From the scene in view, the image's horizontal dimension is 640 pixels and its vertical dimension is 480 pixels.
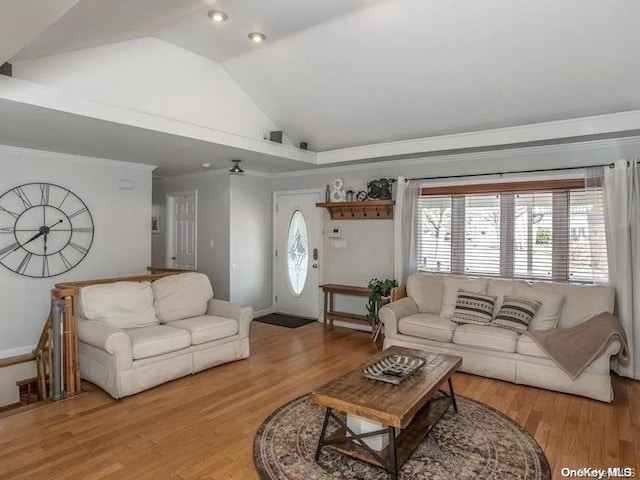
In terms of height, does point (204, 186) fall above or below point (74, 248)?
above

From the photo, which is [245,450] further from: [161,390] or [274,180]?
[274,180]

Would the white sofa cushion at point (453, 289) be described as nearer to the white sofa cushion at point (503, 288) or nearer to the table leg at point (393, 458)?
the white sofa cushion at point (503, 288)

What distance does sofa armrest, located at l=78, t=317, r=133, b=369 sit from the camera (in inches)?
136

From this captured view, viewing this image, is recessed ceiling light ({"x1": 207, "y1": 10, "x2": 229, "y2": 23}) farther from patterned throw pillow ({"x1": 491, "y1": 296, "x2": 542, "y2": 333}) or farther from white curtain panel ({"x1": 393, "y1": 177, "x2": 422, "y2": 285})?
patterned throw pillow ({"x1": 491, "y1": 296, "x2": 542, "y2": 333})

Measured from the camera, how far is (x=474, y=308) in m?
4.34

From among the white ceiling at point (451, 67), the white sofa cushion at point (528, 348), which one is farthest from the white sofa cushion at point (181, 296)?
the white sofa cushion at point (528, 348)

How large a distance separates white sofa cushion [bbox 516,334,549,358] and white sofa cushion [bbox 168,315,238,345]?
113 inches

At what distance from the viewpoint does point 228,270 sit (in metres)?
6.30

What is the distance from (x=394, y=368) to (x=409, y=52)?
108 inches

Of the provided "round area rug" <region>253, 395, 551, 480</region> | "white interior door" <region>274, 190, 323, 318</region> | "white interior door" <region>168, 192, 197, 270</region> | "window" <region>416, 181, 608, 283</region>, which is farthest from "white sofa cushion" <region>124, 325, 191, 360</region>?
"window" <region>416, 181, 608, 283</region>

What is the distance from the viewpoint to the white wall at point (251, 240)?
6363mm

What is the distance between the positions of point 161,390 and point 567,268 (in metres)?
4.33

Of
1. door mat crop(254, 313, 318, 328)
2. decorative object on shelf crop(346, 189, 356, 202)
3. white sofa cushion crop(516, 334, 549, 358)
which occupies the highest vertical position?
decorative object on shelf crop(346, 189, 356, 202)

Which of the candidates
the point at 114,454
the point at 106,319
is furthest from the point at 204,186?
the point at 114,454
